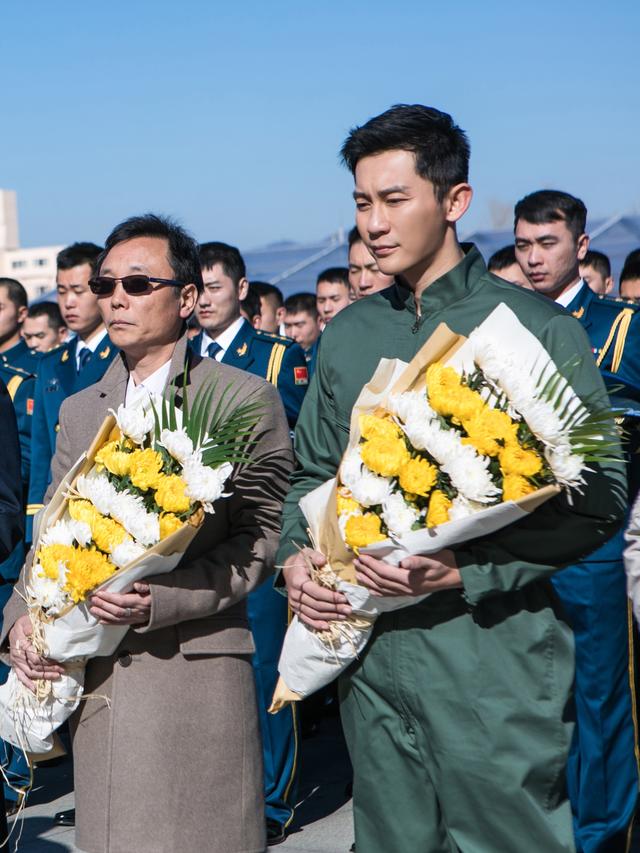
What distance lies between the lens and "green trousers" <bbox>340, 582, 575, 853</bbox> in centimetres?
286

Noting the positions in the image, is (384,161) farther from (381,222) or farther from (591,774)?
(591,774)

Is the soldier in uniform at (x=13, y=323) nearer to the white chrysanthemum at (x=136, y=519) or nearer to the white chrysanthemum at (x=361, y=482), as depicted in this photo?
the white chrysanthemum at (x=136, y=519)

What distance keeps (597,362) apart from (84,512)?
98.0 inches

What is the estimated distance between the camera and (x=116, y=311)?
11.9ft

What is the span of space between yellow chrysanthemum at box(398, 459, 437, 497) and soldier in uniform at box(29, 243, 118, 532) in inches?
138

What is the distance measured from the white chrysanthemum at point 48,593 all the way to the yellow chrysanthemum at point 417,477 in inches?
37.3

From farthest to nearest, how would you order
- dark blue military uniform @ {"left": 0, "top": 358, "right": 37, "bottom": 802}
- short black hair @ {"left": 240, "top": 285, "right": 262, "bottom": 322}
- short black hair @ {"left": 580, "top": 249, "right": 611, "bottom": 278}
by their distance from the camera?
short black hair @ {"left": 580, "top": 249, "right": 611, "bottom": 278} → short black hair @ {"left": 240, "top": 285, "right": 262, "bottom": 322} → dark blue military uniform @ {"left": 0, "top": 358, "right": 37, "bottom": 802}

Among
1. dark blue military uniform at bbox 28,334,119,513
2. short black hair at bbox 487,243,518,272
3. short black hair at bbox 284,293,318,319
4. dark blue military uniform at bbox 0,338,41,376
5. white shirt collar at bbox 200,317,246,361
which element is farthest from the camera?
short black hair at bbox 284,293,318,319

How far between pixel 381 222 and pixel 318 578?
2.76ft

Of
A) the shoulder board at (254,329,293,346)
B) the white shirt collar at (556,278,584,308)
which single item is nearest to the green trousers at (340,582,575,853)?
the white shirt collar at (556,278,584,308)

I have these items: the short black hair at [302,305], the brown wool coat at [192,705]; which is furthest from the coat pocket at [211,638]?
the short black hair at [302,305]

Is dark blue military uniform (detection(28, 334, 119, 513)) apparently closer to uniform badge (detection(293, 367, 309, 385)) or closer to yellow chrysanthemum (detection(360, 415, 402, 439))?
uniform badge (detection(293, 367, 309, 385))

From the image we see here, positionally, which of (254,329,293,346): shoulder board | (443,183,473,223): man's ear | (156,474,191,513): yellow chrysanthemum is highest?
(443,183,473,223): man's ear

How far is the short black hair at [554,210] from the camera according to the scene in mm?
5520
